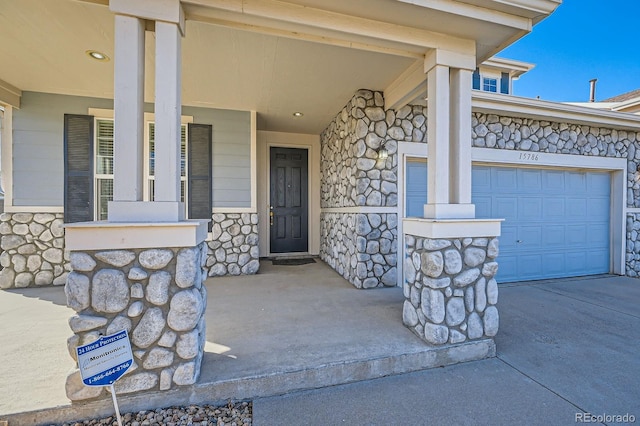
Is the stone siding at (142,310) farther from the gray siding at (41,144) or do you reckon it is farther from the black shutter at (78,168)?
the gray siding at (41,144)

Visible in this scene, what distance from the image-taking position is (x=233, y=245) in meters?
4.73

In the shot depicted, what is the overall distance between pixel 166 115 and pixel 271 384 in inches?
77.3

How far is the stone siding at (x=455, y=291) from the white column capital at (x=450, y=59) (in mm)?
1552

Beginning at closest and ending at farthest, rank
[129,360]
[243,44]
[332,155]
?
[129,360], [243,44], [332,155]

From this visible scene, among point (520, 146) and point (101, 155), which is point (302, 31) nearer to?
point (101, 155)

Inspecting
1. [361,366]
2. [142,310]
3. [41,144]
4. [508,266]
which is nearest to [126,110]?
[142,310]

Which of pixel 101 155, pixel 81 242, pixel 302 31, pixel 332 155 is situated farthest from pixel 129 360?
pixel 332 155

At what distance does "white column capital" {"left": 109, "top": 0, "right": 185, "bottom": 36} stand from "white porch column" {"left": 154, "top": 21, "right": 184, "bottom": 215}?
44mm

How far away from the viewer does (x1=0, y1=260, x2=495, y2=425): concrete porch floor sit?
1.81 m

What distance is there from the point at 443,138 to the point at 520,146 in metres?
3.04

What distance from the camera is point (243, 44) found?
9.46ft

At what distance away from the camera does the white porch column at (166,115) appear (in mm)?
1970

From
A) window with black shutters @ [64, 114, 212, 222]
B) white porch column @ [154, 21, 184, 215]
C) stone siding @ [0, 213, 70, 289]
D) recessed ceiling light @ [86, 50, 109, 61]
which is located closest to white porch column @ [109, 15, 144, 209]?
white porch column @ [154, 21, 184, 215]

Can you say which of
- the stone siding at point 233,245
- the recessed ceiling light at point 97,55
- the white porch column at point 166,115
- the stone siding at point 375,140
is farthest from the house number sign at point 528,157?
the recessed ceiling light at point 97,55
